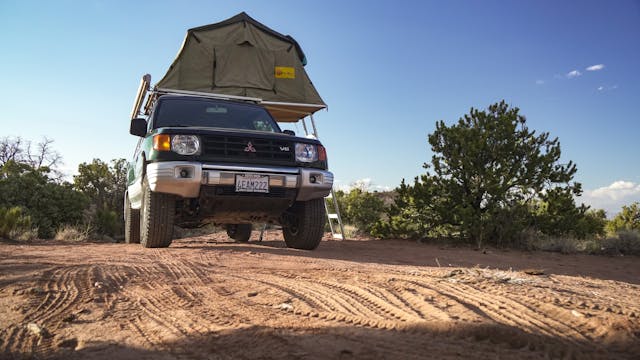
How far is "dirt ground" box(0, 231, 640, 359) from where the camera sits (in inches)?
62.2

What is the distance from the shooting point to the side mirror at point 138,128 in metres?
5.46

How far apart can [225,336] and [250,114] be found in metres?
4.68

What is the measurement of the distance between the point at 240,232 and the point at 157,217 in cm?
366

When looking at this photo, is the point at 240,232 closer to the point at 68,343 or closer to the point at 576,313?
the point at 68,343

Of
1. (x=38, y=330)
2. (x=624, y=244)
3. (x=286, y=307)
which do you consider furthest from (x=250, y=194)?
(x=624, y=244)

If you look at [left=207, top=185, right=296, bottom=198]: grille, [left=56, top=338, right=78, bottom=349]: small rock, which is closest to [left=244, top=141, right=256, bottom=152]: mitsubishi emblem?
[left=207, top=185, right=296, bottom=198]: grille

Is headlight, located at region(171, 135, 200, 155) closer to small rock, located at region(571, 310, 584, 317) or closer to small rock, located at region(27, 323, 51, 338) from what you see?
small rock, located at region(27, 323, 51, 338)

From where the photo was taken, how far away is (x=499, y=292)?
250 centimetres

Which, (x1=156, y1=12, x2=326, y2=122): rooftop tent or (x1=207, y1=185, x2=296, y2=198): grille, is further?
(x1=156, y1=12, x2=326, y2=122): rooftop tent

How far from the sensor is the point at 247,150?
482cm

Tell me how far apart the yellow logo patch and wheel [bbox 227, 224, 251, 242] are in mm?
3712

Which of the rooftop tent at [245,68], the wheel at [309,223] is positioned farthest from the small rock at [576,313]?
the rooftop tent at [245,68]

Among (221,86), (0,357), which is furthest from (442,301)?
(221,86)

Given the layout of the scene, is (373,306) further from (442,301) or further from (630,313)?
(630,313)
